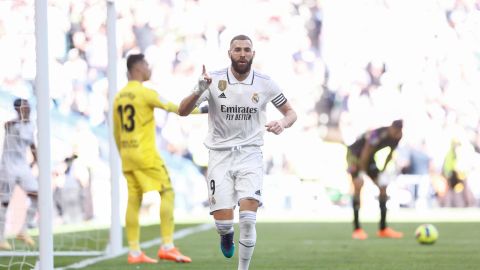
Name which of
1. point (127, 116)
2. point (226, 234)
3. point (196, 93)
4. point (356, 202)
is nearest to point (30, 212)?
point (127, 116)

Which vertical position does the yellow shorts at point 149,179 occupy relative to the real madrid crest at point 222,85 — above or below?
below

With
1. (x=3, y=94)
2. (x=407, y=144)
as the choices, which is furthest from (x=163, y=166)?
(x=407, y=144)

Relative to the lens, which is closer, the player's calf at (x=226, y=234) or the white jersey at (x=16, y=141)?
the player's calf at (x=226, y=234)

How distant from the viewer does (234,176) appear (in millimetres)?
7145

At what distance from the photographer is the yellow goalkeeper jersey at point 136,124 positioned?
9781mm

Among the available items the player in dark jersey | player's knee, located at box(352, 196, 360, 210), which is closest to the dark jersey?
the player in dark jersey

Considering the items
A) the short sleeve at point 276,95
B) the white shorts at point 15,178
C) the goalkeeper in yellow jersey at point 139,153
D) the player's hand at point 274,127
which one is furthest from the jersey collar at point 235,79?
the white shorts at point 15,178

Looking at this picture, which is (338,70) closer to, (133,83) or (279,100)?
(133,83)

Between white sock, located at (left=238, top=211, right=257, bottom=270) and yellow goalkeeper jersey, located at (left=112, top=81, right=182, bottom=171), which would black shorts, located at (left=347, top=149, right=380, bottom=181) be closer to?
yellow goalkeeper jersey, located at (left=112, top=81, right=182, bottom=171)

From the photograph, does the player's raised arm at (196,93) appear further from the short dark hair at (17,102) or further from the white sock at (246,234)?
the short dark hair at (17,102)

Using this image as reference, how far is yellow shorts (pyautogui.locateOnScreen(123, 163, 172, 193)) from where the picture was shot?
985 centimetres

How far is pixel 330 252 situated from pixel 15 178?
3.34 meters

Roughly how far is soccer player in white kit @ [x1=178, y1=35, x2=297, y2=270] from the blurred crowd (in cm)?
1799

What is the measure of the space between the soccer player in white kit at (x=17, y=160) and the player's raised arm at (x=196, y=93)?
2.79 m
